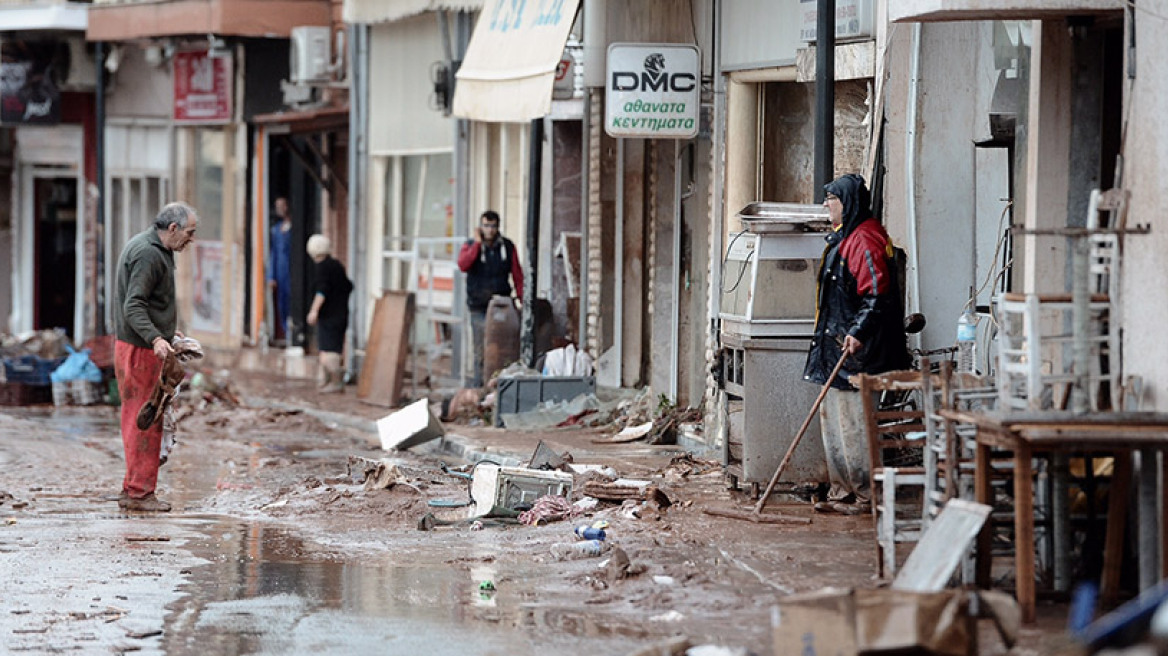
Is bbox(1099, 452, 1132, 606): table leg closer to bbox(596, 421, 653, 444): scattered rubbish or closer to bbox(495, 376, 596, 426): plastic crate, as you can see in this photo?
bbox(596, 421, 653, 444): scattered rubbish

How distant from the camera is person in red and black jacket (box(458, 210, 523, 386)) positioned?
20297 mm

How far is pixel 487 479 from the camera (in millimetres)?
A: 12094

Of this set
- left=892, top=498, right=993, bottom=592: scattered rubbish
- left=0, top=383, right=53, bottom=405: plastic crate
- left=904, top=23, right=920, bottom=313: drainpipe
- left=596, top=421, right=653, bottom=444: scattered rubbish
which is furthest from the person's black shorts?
left=892, top=498, right=993, bottom=592: scattered rubbish

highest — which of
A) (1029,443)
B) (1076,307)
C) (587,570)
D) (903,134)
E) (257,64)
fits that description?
(257,64)

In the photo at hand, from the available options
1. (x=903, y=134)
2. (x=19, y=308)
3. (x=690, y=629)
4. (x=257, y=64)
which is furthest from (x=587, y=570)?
(x=19, y=308)

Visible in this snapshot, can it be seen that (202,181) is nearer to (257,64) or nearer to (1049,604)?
(257,64)

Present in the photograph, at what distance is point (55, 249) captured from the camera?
35.2m

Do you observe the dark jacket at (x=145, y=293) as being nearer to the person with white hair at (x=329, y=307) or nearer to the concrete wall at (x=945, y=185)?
the concrete wall at (x=945, y=185)

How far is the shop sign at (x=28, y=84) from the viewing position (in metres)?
32.6

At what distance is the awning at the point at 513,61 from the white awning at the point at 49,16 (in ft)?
48.4

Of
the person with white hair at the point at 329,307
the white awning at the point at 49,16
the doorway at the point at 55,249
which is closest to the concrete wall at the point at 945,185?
the person with white hair at the point at 329,307

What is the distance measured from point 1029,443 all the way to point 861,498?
394 centimetres

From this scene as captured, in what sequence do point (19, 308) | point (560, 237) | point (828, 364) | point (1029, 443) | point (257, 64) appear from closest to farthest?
1. point (1029, 443)
2. point (828, 364)
3. point (560, 237)
4. point (257, 64)
5. point (19, 308)

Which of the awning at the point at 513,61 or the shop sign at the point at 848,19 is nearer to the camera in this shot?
the shop sign at the point at 848,19
